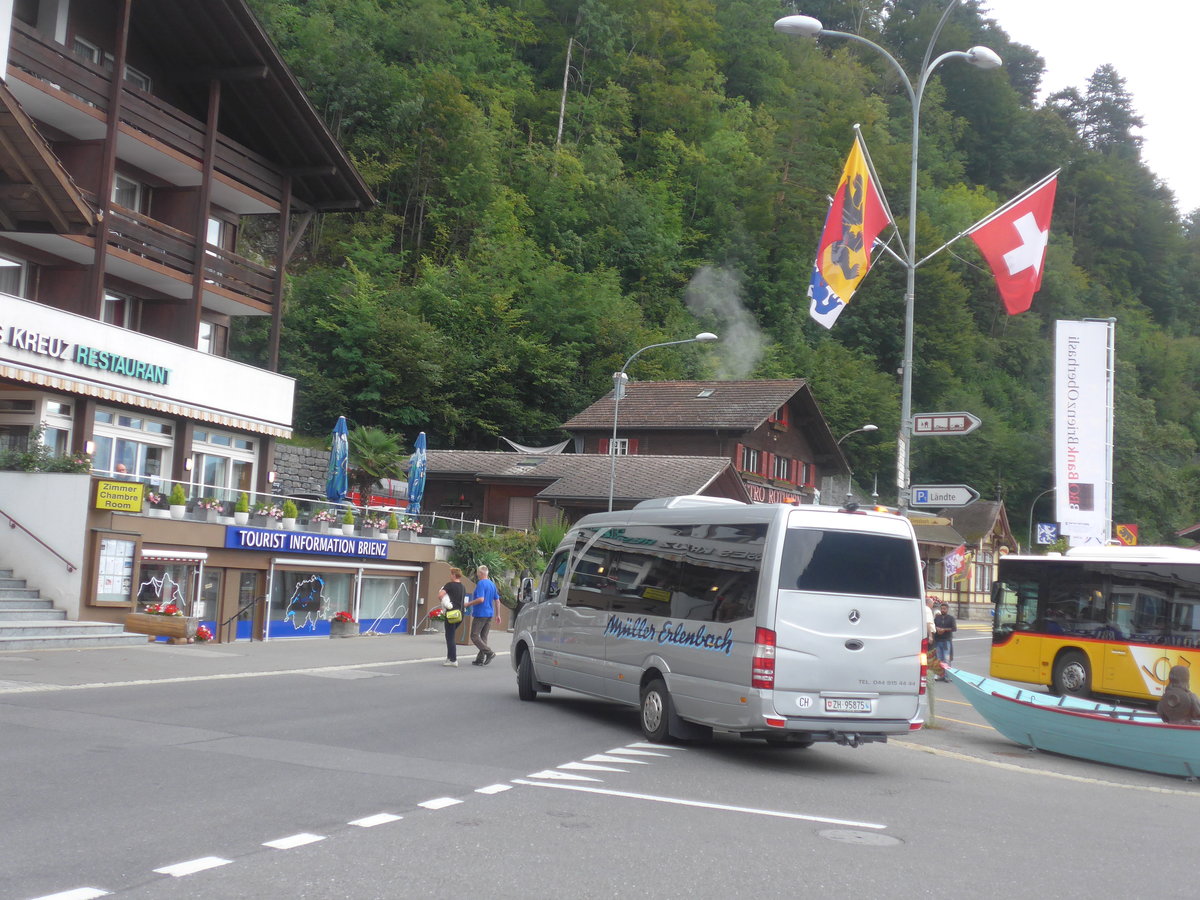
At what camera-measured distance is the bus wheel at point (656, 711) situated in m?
12.9

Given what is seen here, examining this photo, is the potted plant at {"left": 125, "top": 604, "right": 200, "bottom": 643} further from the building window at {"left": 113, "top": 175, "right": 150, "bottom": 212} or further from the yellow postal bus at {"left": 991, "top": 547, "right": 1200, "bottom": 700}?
the yellow postal bus at {"left": 991, "top": 547, "right": 1200, "bottom": 700}

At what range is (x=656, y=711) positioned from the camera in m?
13.1

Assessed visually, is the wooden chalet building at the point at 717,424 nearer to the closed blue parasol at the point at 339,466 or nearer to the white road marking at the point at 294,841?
the closed blue parasol at the point at 339,466

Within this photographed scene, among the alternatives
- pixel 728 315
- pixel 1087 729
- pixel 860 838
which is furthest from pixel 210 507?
pixel 728 315

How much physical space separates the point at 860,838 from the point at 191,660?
536 inches

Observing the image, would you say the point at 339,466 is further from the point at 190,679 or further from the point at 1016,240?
Answer: the point at 1016,240

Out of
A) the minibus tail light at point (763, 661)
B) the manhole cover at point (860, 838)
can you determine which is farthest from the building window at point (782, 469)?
the manhole cover at point (860, 838)

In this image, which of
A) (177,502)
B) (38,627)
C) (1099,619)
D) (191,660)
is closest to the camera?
(191,660)

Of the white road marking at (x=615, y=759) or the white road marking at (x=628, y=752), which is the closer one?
the white road marking at (x=615, y=759)

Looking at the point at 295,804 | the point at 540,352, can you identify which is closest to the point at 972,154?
the point at 540,352

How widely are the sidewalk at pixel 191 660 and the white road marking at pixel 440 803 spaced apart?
23.9 feet

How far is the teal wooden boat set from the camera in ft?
44.3

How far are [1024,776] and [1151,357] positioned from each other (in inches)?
3599

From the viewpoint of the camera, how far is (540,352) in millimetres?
56438
